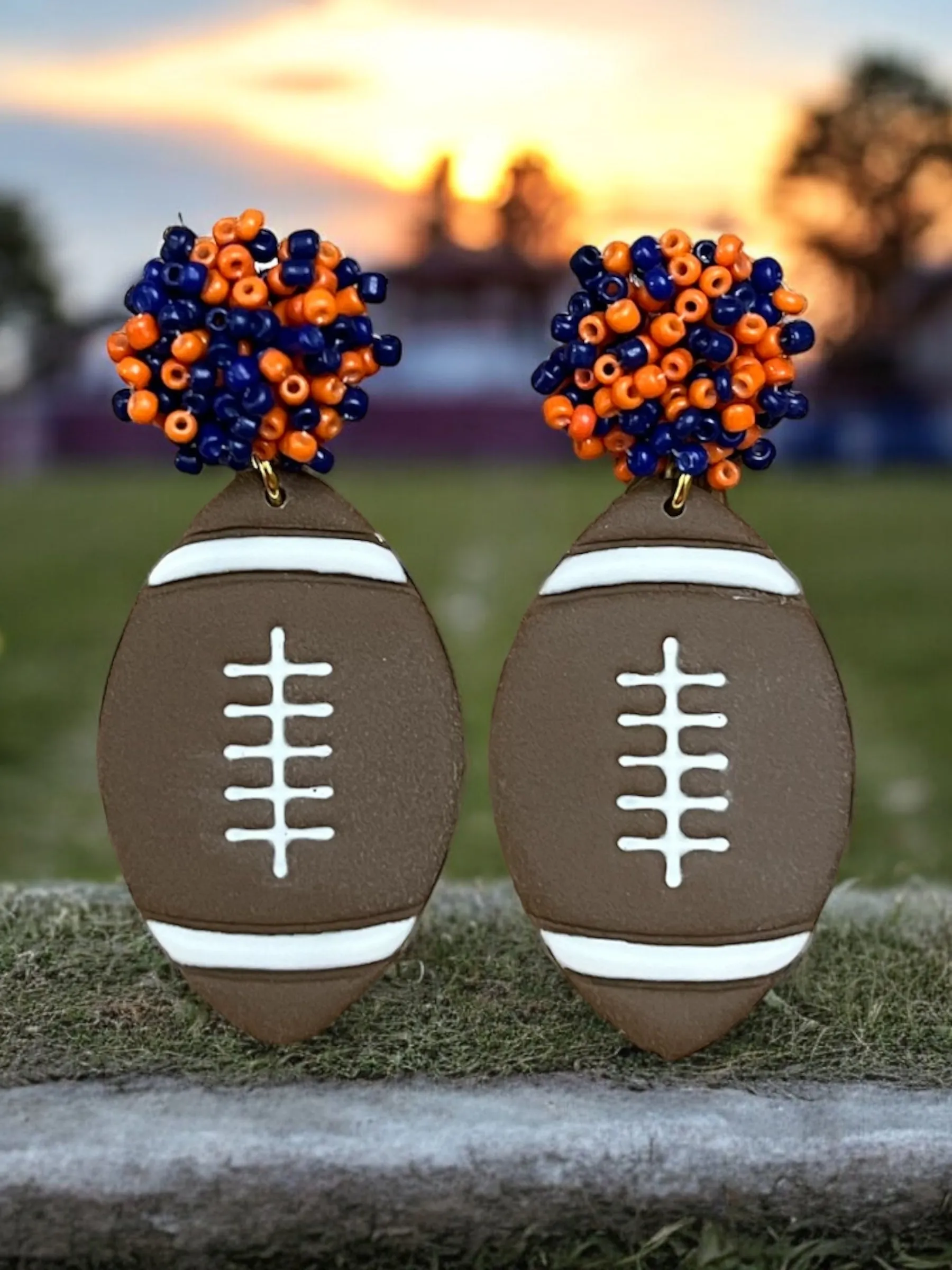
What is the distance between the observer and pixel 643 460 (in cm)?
170

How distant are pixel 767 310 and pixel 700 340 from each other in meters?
0.10

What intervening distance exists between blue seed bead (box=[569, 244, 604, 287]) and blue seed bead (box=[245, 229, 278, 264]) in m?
0.34

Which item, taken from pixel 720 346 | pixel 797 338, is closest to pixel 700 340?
pixel 720 346

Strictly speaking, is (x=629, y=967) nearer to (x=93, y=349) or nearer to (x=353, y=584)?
(x=353, y=584)

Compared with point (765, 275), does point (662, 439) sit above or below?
below

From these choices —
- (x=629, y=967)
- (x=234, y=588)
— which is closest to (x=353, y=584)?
(x=234, y=588)

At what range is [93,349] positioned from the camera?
78.8 ft

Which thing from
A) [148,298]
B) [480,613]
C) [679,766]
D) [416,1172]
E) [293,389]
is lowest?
[480,613]

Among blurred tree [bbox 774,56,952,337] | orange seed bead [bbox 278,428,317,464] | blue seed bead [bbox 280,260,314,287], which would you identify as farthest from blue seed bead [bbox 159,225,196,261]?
blurred tree [bbox 774,56,952,337]

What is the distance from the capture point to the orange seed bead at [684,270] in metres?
1.66

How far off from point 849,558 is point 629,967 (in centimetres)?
728

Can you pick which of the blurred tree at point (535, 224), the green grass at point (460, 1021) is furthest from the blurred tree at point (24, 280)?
the green grass at point (460, 1021)

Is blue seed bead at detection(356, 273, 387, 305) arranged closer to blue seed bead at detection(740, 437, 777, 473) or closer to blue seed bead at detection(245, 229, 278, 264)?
blue seed bead at detection(245, 229, 278, 264)

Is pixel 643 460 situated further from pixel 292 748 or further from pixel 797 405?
pixel 292 748
